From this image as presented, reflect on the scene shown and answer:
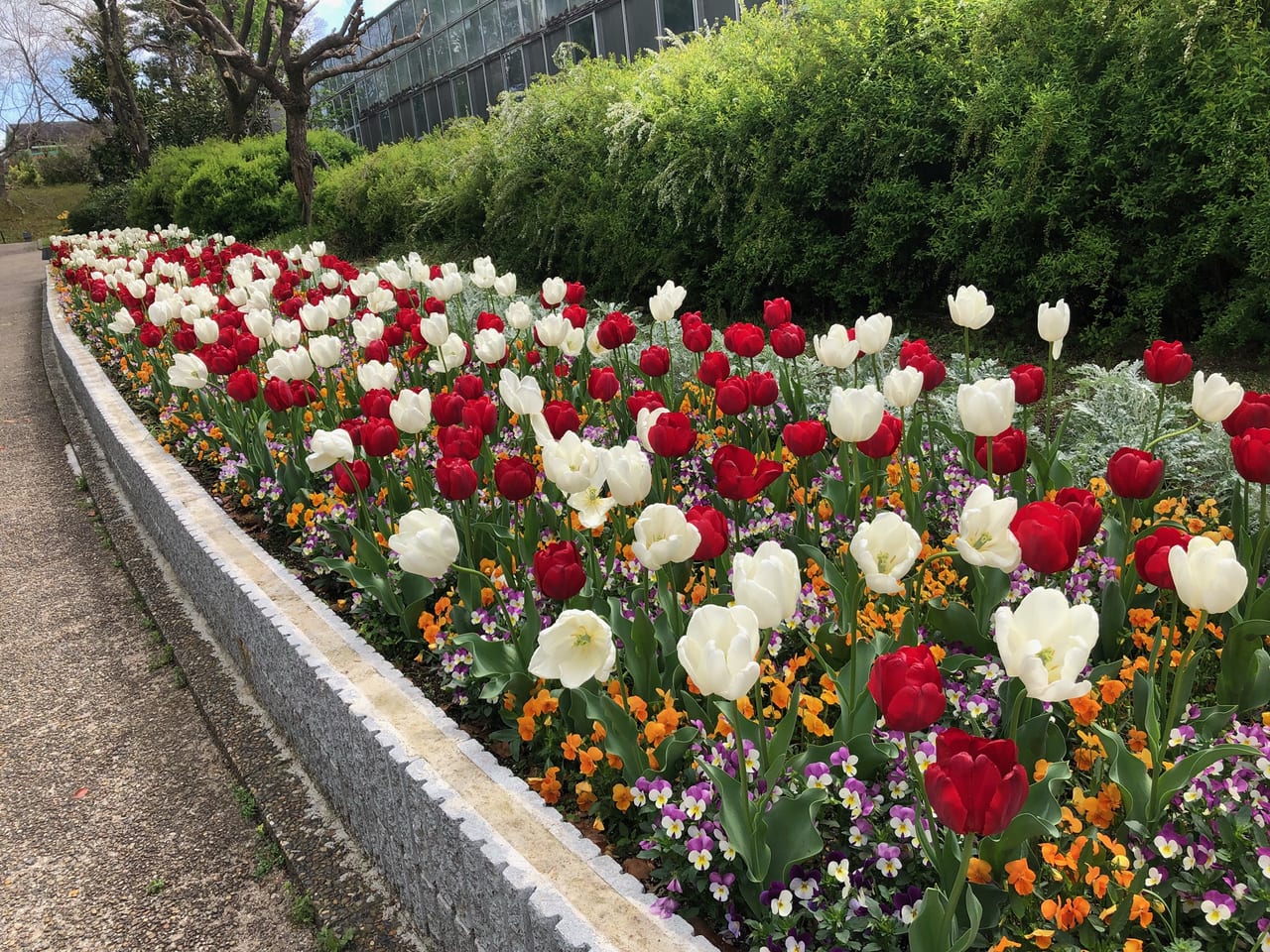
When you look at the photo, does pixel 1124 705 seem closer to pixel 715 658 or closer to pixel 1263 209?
pixel 715 658

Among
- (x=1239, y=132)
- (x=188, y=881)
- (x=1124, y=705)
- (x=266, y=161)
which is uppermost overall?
(x=266, y=161)

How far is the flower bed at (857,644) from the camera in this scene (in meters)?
1.42

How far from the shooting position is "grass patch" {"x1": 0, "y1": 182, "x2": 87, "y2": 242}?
42938mm

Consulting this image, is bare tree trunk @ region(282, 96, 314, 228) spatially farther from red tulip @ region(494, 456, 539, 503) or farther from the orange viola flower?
the orange viola flower

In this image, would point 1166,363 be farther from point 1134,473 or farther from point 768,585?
point 768,585

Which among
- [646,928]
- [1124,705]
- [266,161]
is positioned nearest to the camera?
[646,928]

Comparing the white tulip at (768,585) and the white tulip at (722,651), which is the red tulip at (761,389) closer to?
the white tulip at (768,585)

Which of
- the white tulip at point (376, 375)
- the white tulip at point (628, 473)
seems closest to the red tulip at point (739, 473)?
the white tulip at point (628, 473)

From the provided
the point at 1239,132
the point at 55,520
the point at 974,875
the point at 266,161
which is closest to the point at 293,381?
the point at 55,520

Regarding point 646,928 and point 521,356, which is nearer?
point 646,928

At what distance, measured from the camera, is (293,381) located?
3855 millimetres

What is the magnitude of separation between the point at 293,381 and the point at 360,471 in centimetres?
114

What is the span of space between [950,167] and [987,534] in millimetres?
4183

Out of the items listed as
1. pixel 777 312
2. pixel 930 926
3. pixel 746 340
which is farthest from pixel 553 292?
pixel 930 926
